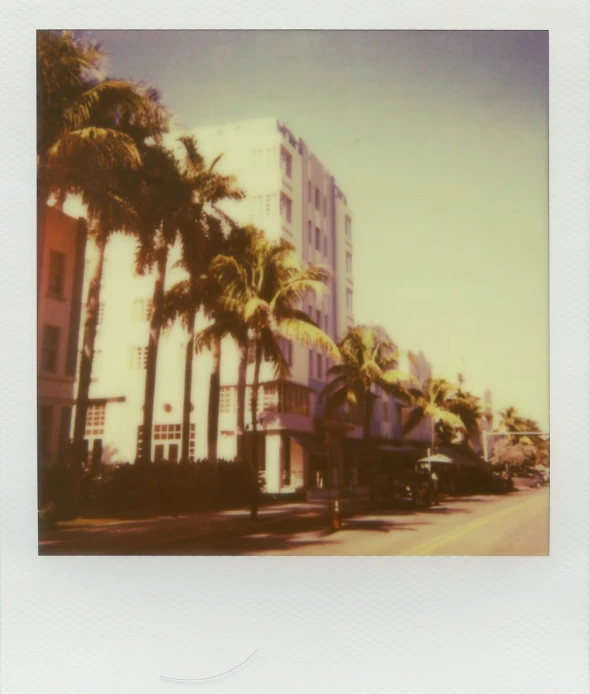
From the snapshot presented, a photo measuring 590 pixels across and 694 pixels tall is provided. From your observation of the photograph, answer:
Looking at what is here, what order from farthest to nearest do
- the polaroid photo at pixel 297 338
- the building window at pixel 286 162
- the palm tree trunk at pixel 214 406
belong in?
the building window at pixel 286 162
the palm tree trunk at pixel 214 406
the polaroid photo at pixel 297 338

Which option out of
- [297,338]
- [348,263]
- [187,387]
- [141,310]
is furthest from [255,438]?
[348,263]

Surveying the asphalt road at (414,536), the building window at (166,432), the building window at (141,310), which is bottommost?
the asphalt road at (414,536)

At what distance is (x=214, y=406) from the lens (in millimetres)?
5883

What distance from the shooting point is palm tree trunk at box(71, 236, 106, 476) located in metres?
5.82

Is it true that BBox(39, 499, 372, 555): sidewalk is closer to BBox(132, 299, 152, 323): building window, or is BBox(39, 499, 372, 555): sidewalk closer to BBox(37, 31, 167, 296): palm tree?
BBox(132, 299, 152, 323): building window

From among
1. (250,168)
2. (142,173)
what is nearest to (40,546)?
(142,173)

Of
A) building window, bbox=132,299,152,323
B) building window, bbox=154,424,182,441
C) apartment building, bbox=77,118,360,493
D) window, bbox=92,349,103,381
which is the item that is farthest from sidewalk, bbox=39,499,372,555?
building window, bbox=132,299,152,323

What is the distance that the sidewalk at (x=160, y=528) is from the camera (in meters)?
5.78

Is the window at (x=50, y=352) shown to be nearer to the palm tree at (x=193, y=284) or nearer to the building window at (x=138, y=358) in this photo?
the building window at (x=138, y=358)

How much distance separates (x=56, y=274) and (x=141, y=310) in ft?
2.72

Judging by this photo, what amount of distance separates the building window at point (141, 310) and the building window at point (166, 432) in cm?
99

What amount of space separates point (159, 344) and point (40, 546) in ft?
6.90

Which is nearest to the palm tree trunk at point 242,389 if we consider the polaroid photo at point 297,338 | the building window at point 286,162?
the polaroid photo at point 297,338

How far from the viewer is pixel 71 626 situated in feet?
18.8
